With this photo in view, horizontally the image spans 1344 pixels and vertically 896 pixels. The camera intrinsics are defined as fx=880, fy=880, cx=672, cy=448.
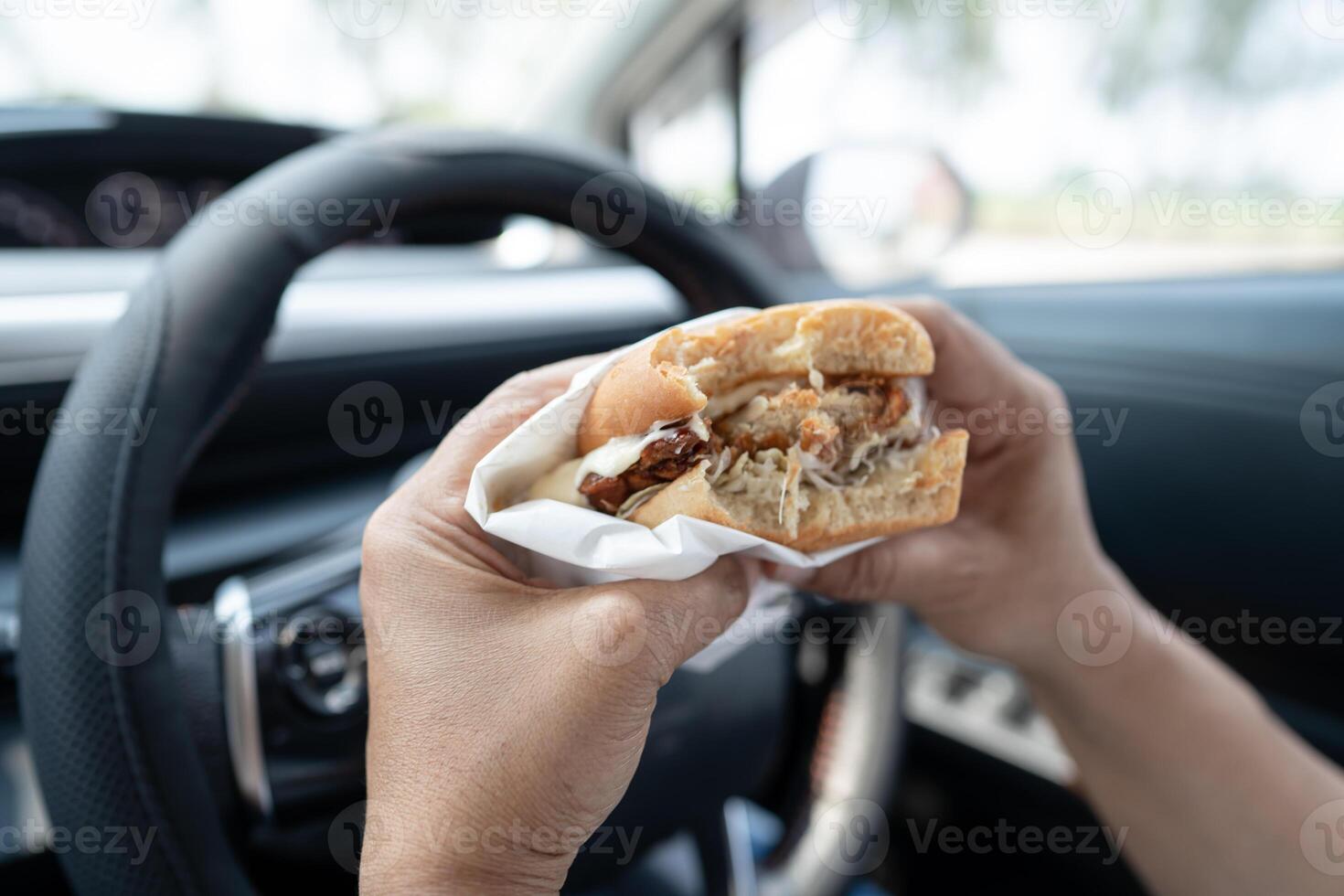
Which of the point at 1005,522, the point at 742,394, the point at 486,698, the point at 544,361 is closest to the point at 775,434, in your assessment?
the point at 742,394

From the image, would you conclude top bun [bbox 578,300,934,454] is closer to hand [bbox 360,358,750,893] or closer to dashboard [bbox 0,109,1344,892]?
hand [bbox 360,358,750,893]

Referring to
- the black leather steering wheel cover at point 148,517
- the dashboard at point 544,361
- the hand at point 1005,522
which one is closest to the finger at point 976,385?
the hand at point 1005,522

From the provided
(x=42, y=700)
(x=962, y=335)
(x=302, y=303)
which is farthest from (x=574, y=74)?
(x=42, y=700)

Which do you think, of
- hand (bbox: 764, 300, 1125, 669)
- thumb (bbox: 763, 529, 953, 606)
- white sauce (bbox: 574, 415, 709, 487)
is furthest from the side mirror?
white sauce (bbox: 574, 415, 709, 487)

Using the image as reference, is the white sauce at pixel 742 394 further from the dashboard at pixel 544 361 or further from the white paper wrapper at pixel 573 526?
the dashboard at pixel 544 361

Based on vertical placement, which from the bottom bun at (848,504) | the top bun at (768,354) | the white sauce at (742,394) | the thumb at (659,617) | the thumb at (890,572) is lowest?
the thumb at (890,572)

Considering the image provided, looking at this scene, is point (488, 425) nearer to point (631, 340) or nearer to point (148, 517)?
point (148, 517)
